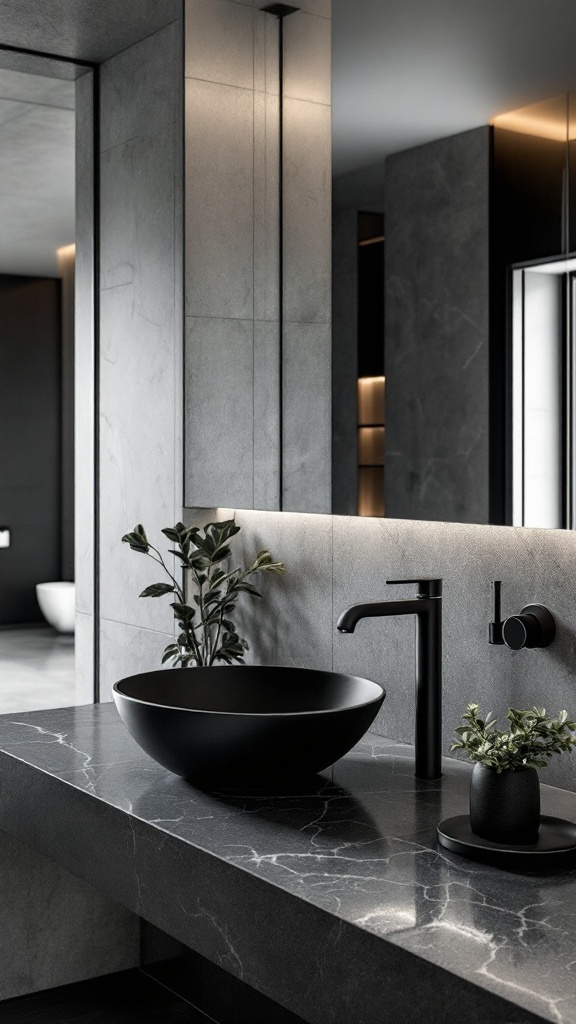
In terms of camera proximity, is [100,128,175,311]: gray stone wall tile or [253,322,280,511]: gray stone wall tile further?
[100,128,175,311]: gray stone wall tile

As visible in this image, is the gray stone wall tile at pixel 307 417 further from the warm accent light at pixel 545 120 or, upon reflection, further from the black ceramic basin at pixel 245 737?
the warm accent light at pixel 545 120

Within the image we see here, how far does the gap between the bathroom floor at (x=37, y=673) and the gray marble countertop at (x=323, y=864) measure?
153cm

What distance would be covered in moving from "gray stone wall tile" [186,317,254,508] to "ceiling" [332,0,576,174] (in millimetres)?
516

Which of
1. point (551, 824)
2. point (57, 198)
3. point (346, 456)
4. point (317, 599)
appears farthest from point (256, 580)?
point (57, 198)

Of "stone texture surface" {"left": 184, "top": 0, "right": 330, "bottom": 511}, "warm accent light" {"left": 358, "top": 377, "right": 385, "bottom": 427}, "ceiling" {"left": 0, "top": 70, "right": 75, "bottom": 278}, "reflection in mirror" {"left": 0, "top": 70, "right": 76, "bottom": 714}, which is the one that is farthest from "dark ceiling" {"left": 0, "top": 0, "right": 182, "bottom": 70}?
"warm accent light" {"left": 358, "top": 377, "right": 385, "bottom": 427}

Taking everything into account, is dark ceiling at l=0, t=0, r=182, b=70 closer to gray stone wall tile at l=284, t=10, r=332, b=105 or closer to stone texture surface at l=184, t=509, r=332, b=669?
gray stone wall tile at l=284, t=10, r=332, b=105

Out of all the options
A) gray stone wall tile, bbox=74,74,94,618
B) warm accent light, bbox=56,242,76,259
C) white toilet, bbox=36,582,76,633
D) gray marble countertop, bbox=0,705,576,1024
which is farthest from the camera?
warm accent light, bbox=56,242,76,259

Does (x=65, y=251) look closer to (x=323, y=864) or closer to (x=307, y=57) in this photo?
(x=307, y=57)

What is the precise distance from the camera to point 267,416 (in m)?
2.54

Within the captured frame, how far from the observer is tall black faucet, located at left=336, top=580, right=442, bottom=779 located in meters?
1.86

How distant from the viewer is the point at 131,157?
2.80 metres

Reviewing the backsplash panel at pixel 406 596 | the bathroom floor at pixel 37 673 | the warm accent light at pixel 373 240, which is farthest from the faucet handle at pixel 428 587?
the bathroom floor at pixel 37 673

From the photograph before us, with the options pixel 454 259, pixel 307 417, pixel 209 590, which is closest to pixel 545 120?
pixel 454 259

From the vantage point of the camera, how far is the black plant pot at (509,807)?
1484mm
